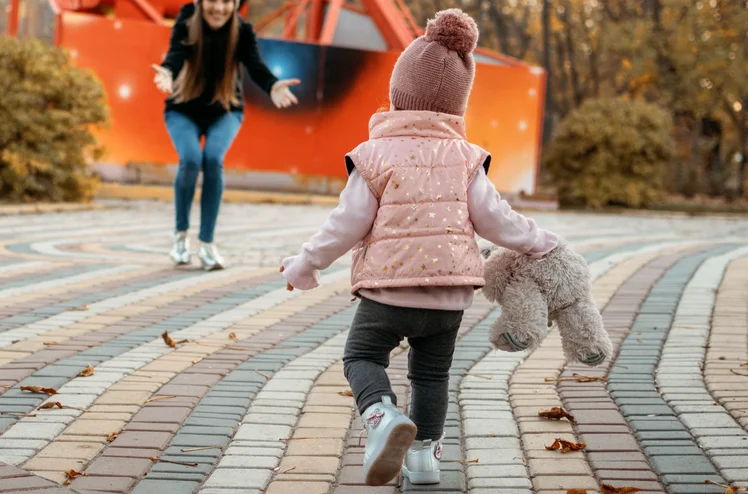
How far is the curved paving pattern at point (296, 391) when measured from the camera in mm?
3041

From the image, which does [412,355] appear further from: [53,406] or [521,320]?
[53,406]

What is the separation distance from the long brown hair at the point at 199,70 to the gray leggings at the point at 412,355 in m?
4.23

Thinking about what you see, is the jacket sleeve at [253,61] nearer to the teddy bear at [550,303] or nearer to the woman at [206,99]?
the woman at [206,99]

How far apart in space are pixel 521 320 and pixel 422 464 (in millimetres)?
488

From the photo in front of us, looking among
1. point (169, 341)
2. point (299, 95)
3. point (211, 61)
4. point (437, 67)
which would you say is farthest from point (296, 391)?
point (299, 95)

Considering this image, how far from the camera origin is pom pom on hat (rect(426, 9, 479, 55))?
3135mm

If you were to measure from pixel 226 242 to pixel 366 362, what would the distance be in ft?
20.3

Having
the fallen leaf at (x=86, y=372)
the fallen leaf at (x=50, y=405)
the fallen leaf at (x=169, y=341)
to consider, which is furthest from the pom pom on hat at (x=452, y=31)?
the fallen leaf at (x=169, y=341)

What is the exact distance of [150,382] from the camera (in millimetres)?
3988

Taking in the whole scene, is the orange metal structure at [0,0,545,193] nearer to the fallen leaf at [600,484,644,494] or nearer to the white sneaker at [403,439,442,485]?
the white sneaker at [403,439,442,485]

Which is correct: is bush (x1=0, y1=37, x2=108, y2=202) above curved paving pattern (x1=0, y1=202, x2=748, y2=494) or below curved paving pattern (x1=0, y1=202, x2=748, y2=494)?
above

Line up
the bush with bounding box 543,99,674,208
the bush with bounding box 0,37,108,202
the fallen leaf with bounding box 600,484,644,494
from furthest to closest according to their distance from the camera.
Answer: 1. the bush with bounding box 543,99,674,208
2. the bush with bounding box 0,37,108,202
3. the fallen leaf with bounding box 600,484,644,494

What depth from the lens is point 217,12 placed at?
7102 mm

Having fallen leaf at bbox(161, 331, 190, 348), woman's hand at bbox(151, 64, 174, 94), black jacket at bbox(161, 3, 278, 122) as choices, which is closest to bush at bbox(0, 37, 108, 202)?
black jacket at bbox(161, 3, 278, 122)
